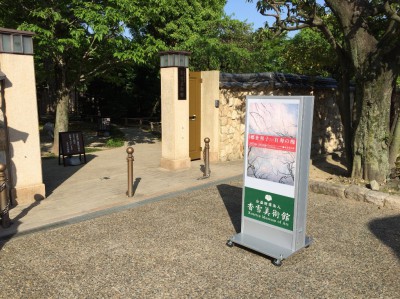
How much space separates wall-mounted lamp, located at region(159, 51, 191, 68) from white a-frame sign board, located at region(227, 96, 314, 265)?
213 inches

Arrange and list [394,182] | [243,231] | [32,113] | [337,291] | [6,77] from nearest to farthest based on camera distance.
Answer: [337,291], [243,231], [6,77], [32,113], [394,182]

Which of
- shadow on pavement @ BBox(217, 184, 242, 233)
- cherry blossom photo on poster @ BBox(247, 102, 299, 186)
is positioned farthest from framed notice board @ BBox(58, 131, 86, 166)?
cherry blossom photo on poster @ BBox(247, 102, 299, 186)

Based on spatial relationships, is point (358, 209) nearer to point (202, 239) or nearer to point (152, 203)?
point (202, 239)

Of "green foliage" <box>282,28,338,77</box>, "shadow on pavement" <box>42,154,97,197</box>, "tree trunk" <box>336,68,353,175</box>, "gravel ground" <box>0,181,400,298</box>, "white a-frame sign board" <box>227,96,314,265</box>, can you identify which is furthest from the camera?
"green foliage" <box>282,28,338,77</box>

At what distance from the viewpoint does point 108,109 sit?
87.3 feet

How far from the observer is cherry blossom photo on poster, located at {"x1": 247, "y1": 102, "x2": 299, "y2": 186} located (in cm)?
439

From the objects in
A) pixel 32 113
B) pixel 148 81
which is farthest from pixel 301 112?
pixel 148 81

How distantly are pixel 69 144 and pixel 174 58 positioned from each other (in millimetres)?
4338

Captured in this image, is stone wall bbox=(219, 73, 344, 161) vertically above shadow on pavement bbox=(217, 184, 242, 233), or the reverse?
stone wall bbox=(219, 73, 344, 161)

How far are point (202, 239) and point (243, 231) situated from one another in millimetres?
636

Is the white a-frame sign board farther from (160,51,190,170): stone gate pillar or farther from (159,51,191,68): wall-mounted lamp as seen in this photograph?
(159,51,191,68): wall-mounted lamp

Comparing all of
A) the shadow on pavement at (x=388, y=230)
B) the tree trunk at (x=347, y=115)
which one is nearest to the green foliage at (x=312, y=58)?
the tree trunk at (x=347, y=115)

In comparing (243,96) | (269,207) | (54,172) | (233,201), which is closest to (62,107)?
(54,172)

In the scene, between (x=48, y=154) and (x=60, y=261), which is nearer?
(x=60, y=261)
